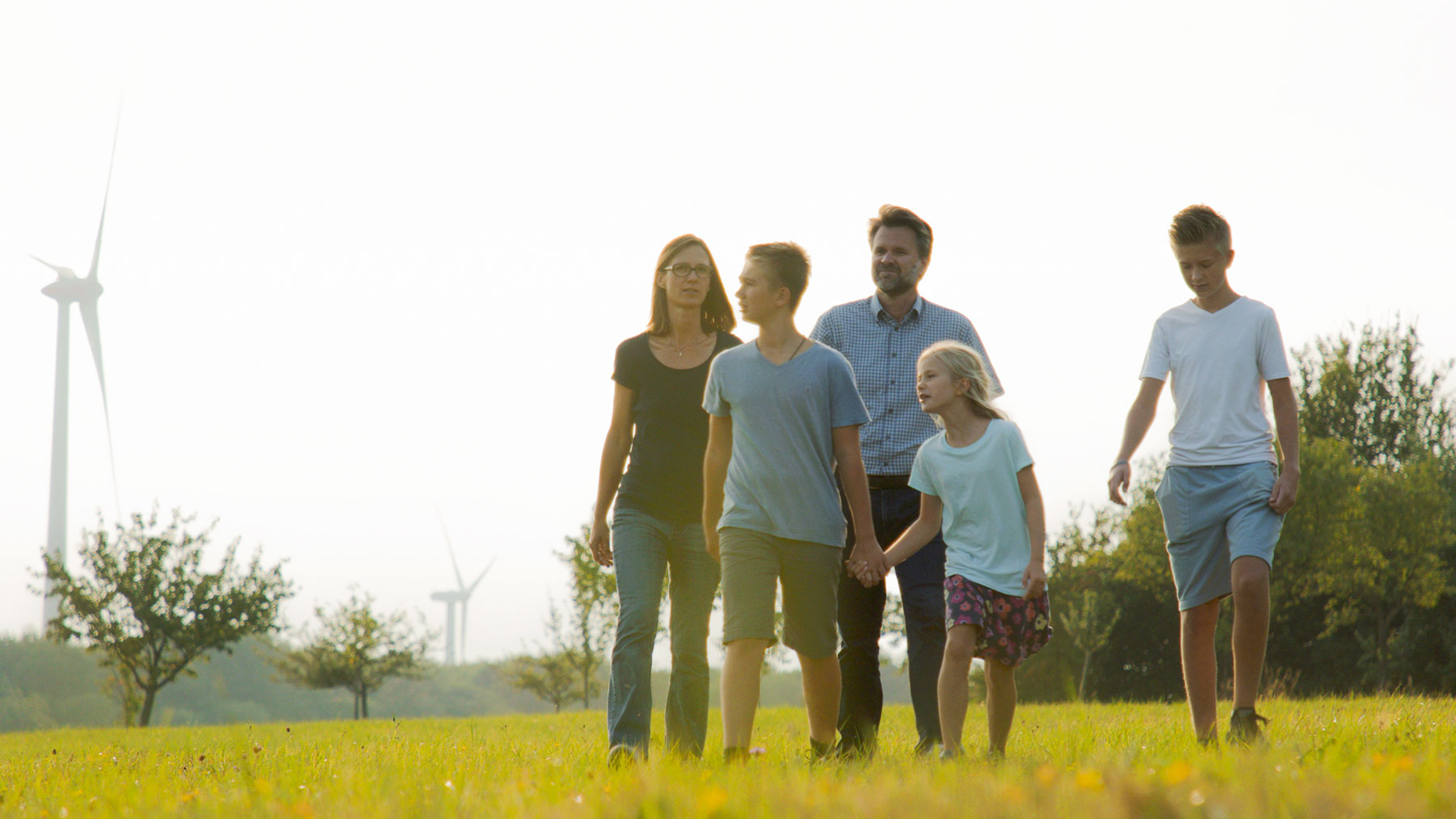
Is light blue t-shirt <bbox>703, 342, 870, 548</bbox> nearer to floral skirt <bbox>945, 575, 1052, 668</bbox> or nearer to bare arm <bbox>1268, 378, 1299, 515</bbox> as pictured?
floral skirt <bbox>945, 575, 1052, 668</bbox>

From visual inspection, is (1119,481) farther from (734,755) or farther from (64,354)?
(64,354)

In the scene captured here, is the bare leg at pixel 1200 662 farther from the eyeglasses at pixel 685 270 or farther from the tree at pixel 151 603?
the tree at pixel 151 603

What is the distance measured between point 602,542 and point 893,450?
1.42 metres

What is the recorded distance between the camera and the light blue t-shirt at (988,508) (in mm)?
4230

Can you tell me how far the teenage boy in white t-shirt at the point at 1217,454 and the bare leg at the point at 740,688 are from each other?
5.80ft

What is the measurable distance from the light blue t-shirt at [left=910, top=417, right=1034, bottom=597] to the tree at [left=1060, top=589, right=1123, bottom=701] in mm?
19963

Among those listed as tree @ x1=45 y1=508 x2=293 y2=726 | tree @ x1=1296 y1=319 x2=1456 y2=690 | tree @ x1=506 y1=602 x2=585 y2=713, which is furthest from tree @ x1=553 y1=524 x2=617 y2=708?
tree @ x1=1296 y1=319 x2=1456 y2=690

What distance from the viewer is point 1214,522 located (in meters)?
4.53

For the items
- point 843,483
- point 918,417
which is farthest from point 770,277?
point 918,417

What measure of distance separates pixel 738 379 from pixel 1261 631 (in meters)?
2.44

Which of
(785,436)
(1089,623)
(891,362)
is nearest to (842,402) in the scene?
(785,436)

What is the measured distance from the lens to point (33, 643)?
47406mm

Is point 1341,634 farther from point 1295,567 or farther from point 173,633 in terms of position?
point 173,633

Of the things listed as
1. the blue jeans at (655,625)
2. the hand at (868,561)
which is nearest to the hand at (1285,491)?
the hand at (868,561)
